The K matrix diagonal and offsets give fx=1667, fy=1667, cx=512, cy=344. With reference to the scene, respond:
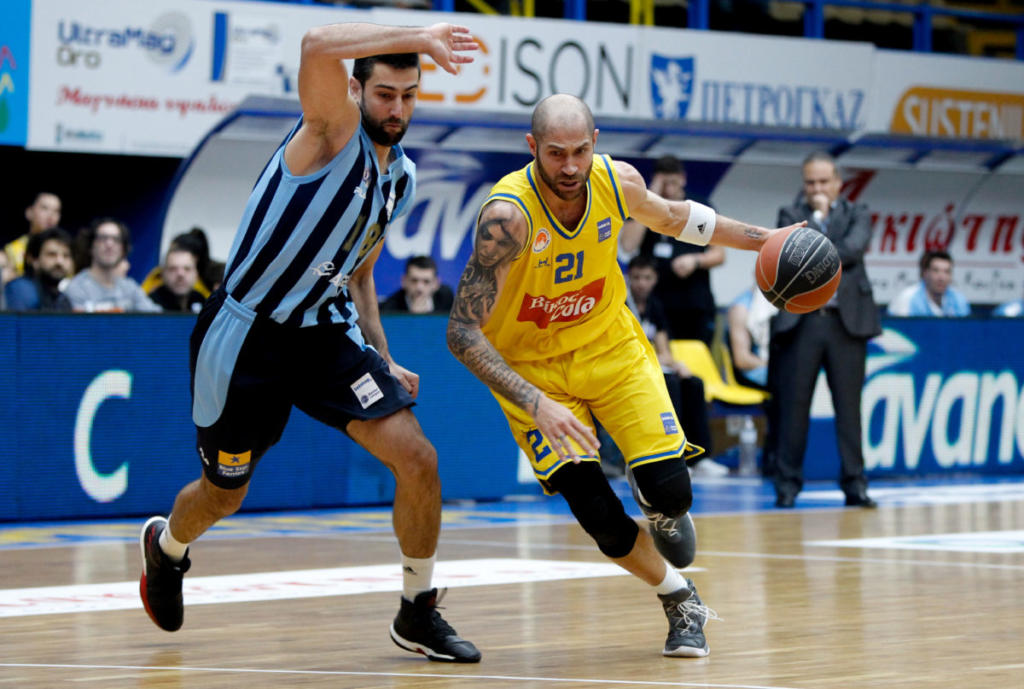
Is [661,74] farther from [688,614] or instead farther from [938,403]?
[688,614]

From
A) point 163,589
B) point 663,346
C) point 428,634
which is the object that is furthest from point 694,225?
point 663,346

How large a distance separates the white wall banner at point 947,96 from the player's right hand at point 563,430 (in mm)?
13994

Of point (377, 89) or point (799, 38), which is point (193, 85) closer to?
point (799, 38)

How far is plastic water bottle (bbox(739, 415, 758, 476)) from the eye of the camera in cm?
1449

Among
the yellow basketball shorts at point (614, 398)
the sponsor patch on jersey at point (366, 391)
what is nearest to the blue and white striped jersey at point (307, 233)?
the sponsor patch on jersey at point (366, 391)

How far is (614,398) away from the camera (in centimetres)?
617

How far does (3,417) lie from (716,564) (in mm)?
4520

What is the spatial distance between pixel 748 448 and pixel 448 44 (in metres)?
9.82

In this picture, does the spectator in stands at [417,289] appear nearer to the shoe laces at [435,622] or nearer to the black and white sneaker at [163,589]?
the black and white sneaker at [163,589]

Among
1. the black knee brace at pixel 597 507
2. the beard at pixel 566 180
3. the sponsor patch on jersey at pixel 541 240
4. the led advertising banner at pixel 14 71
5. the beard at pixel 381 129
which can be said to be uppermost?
the led advertising banner at pixel 14 71

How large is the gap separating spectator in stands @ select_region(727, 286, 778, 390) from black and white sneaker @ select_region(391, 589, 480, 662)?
29.2 ft

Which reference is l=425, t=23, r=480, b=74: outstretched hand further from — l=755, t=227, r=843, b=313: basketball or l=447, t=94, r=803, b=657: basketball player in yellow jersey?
l=755, t=227, r=843, b=313: basketball

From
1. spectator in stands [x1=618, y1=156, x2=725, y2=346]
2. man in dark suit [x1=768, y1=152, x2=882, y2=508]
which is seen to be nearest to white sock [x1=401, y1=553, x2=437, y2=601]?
man in dark suit [x1=768, y1=152, x2=882, y2=508]

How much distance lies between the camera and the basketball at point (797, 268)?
20.1ft
